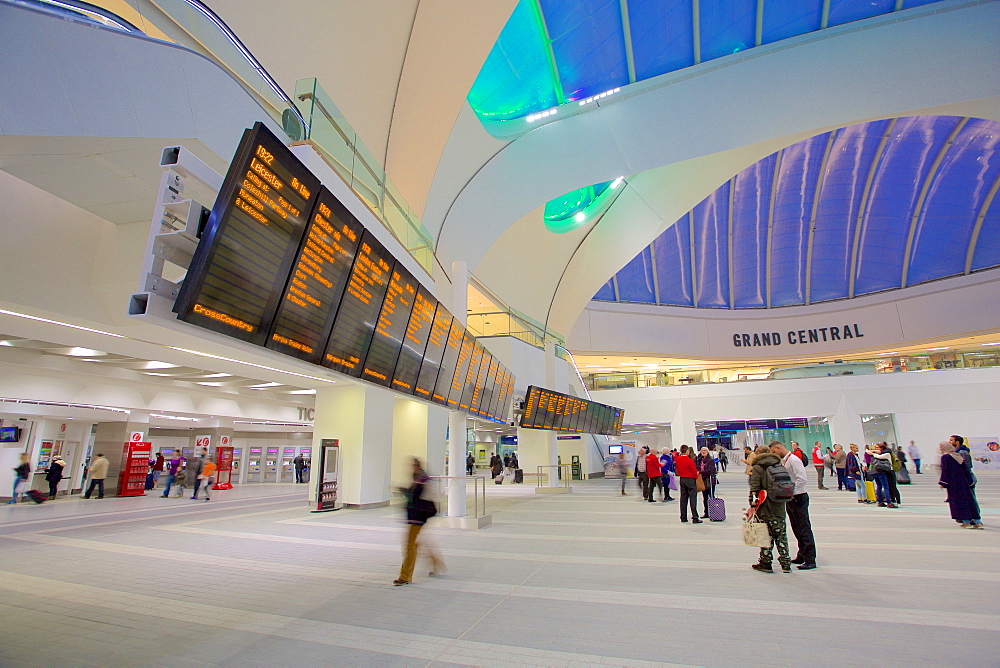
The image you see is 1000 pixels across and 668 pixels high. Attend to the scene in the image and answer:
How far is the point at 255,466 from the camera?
28.2 meters

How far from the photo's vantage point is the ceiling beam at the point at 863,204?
87.8 feet

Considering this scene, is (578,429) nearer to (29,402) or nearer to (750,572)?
(750,572)

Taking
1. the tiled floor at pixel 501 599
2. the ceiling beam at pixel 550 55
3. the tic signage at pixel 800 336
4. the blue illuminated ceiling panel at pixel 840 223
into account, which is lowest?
the tiled floor at pixel 501 599

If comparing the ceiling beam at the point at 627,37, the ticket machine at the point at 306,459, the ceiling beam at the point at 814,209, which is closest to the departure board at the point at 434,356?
the ceiling beam at the point at 627,37

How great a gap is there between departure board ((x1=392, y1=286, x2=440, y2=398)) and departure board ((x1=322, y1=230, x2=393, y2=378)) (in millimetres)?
1107

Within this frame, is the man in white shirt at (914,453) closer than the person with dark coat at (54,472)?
No

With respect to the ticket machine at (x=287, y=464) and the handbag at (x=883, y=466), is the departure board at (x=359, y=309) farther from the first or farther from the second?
the ticket machine at (x=287, y=464)

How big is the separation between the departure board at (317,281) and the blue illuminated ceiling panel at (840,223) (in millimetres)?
31077

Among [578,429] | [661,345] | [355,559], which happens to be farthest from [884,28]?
[661,345]

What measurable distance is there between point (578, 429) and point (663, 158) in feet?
39.5

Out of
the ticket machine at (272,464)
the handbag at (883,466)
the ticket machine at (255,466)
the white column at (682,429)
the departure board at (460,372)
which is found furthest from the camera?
the white column at (682,429)

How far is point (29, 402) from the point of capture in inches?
586

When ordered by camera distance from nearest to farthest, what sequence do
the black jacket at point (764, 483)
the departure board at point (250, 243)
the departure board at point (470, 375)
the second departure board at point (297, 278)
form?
the departure board at point (250, 243) < the second departure board at point (297, 278) < the black jacket at point (764, 483) < the departure board at point (470, 375)

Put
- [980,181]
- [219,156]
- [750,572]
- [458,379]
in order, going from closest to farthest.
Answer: [219,156] → [750,572] → [458,379] → [980,181]
